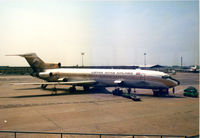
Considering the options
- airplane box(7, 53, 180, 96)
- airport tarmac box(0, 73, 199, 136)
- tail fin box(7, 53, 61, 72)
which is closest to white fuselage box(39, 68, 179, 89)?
airplane box(7, 53, 180, 96)

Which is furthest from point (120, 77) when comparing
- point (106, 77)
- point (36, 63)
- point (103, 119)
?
point (36, 63)

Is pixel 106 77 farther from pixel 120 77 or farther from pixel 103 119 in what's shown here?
pixel 103 119

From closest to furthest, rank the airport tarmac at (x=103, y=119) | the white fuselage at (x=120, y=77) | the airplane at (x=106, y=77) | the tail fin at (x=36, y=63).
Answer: the airport tarmac at (x=103, y=119)
the white fuselage at (x=120, y=77)
the airplane at (x=106, y=77)
the tail fin at (x=36, y=63)

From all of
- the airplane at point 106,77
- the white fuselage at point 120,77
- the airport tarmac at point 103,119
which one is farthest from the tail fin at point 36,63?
the airport tarmac at point 103,119

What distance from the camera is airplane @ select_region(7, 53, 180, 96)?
25.8 m

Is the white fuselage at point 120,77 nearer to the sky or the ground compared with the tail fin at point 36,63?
nearer to the ground

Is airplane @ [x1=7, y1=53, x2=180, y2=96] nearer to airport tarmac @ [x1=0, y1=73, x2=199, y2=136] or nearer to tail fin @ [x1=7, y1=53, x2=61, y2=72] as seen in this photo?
tail fin @ [x1=7, y1=53, x2=61, y2=72]

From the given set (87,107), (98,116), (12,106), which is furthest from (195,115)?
(12,106)

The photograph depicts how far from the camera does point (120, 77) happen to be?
2789 cm

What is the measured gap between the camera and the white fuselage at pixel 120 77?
25641 mm

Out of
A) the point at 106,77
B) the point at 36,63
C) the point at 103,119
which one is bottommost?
the point at 103,119

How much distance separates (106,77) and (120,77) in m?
2.47

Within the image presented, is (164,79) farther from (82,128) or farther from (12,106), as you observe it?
(12,106)

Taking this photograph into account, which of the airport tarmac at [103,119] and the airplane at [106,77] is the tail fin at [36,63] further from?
the airport tarmac at [103,119]
